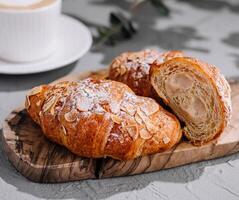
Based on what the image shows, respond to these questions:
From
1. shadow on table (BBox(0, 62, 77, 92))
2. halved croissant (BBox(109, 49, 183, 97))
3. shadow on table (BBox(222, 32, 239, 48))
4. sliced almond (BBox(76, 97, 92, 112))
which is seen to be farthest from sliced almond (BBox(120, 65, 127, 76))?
shadow on table (BBox(222, 32, 239, 48))

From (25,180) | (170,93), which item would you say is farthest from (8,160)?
(170,93)

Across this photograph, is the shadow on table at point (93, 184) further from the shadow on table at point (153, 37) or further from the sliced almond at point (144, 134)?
the shadow on table at point (153, 37)

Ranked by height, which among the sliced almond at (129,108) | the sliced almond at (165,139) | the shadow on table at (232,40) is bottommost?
the shadow on table at (232,40)

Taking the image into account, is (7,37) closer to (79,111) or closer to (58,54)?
(58,54)

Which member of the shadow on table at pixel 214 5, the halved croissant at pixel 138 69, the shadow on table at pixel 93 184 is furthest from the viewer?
the shadow on table at pixel 214 5

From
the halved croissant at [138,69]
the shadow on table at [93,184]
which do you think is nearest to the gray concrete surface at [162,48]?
the shadow on table at [93,184]

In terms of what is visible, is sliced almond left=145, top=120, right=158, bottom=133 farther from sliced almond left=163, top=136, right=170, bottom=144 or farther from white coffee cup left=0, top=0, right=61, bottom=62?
white coffee cup left=0, top=0, right=61, bottom=62

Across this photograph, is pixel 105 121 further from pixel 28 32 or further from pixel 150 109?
pixel 28 32

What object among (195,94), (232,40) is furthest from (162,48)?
(195,94)
